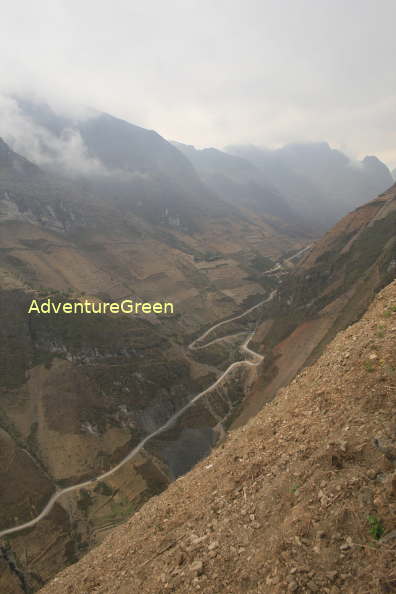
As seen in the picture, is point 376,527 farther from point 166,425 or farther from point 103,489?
point 166,425

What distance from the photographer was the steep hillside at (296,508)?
8.55m

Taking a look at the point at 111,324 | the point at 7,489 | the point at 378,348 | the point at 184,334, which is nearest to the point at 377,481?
the point at 378,348

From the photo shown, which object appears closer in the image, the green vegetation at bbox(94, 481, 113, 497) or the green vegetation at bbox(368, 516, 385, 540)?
the green vegetation at bbox(368, 516, 385, 540)

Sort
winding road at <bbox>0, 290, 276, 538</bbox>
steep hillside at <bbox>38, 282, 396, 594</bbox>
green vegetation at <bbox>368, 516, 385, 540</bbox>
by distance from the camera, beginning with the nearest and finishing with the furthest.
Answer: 1. green vegetation at <bbox>368, 516, 385, 540</bbox>
2. steep hillside at <bbox>38, 282, 396, 594</bbox>
3. winding road at <bbox>0, 290, 276, 538</bbox>

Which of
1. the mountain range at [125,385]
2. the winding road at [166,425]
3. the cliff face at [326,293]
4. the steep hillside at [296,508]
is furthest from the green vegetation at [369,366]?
the winding road at [166,425]

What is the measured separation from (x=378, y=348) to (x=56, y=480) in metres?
60.5

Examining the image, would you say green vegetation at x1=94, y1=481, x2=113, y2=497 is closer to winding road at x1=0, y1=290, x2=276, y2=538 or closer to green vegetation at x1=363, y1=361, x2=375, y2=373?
winding road at x1=0, y1=290, x2=276, y2=538

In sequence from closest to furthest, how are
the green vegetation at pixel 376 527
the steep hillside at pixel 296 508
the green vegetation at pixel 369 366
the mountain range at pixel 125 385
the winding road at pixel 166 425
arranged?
the green vegetation at pixel 376 527
the steep hillside at pixel 296 508
the green vegetation at pixel 369 366
the winding road at pixel 166 425
the mountain range at pixel 125 385

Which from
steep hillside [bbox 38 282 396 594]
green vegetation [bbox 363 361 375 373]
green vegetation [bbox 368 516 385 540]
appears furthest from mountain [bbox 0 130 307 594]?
green vegetation [bbox 368 516 385 540]

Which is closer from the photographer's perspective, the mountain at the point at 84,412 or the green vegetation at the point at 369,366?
the green vegetation at the point at 369,366

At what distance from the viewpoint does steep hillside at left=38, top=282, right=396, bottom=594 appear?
8.55 meters

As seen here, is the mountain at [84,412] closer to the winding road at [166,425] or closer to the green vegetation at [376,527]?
the winding road at [166,425]

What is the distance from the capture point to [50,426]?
67188mm

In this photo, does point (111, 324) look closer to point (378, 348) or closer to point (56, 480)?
point (56, 480)
